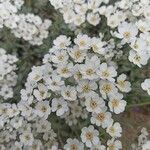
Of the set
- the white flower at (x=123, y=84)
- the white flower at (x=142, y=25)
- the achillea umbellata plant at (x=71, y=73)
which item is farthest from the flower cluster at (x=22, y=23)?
the white flower at (x=123, y=84)

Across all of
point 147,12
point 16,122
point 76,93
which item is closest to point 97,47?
point 76,93

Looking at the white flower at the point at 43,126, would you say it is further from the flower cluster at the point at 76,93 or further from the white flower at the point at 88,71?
the white flower at the point at 88,71

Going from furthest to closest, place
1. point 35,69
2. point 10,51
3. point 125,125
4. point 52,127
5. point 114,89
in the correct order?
point 10,51 → point 125,125 → point 52,127 → point 35,69 → point 114,89

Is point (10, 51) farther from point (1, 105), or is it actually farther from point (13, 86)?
point (1, 105)

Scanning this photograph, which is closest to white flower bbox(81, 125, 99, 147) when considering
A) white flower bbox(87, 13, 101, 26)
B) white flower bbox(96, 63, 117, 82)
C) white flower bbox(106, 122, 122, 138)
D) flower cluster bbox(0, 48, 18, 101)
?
white flower bbox(106, 122, 122, 138)

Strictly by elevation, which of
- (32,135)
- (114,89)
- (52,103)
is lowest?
(32,135)

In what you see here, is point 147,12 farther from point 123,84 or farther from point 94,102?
point 94,102

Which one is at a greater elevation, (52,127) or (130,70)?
(130,70)

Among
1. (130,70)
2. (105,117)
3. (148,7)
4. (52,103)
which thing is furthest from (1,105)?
(148,7)
